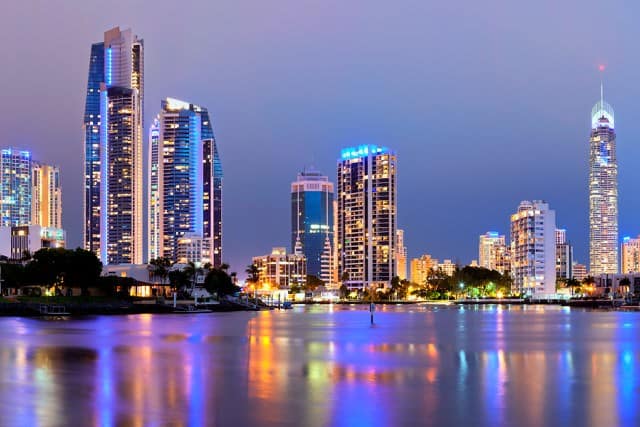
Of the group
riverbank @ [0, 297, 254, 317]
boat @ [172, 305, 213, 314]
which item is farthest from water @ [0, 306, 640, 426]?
boat @ [172, 305, 213, 314]

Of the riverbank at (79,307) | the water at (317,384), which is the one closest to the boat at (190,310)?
the riverbank at (79,307)

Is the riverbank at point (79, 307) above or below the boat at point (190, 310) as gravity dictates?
above

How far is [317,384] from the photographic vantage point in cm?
3606

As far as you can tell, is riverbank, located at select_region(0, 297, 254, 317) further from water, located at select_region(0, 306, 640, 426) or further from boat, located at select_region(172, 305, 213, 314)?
water, located at select_region(0, 306, 640, 426)

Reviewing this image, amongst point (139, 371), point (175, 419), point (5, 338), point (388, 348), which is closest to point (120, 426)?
point (175, 419)

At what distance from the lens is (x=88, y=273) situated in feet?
468

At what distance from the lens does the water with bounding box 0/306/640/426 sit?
1083 inches

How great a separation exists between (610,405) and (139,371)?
21723mm

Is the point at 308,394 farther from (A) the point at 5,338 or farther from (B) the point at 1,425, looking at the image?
(A) the point at 5,338

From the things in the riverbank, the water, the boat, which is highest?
the water

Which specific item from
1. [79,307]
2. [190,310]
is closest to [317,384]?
[79,307]

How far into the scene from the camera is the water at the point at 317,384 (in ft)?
90.2

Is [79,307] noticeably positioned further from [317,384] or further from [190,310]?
[317,384]

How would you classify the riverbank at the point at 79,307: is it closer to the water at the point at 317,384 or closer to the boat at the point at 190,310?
the boat at the point at 190,310
